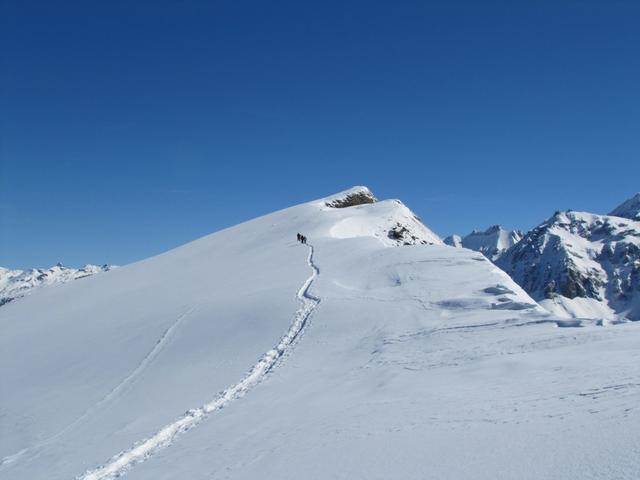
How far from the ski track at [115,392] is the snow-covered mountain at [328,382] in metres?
0.08

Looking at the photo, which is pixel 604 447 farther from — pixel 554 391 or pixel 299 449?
pixel 299 449

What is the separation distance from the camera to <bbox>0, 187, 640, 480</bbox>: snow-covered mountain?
860 centimetres

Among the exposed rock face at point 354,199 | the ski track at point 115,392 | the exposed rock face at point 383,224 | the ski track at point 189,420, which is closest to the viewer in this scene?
the ski track at point 189,420

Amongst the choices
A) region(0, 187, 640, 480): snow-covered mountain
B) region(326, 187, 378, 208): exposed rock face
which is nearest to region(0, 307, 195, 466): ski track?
region(0, 187, 640, 480): snow-covered mountain

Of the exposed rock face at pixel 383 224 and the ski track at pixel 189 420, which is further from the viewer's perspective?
the exposed rock face at pixel 383 224

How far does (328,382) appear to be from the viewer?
14.3 metres

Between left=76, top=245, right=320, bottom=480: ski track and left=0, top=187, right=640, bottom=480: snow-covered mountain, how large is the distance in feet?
0.21

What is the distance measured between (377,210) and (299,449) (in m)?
46.0

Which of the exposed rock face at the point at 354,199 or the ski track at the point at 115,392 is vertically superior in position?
the exposed rock face at the point at 354,199

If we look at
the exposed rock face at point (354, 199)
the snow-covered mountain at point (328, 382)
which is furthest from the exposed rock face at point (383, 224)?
the snow-covered mountain at point (328, 382)

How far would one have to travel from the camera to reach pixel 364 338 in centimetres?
1809

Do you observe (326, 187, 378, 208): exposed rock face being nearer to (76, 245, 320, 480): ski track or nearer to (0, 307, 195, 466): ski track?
(0, 307, 195, 466): ski track

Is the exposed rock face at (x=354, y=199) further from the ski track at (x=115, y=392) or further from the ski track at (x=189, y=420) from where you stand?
the ski track at (x=189, y=420)

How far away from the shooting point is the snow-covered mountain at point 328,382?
28.2 ft
